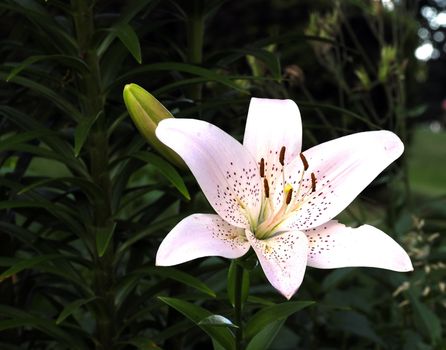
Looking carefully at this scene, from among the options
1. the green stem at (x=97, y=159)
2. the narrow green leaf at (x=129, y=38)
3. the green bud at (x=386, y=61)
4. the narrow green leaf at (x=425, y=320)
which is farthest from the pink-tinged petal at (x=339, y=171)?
the green bud at (x=386, y=61)

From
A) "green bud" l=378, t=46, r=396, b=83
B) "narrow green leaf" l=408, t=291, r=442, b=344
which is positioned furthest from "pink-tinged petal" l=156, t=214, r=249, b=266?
"green bud" l=378, t=46, r=396, b=83

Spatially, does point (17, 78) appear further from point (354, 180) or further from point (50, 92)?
point (354, 180)

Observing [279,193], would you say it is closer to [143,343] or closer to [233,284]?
[233,284]

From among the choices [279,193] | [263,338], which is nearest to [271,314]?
[263,338]

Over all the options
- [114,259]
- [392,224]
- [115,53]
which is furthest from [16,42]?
[392,224]

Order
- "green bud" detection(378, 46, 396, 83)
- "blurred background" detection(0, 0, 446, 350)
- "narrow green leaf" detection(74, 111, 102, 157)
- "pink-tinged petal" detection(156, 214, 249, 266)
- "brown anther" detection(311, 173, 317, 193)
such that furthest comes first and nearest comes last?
"green bud" detection(378, 46, 396, 83), "blurred background" detection(0, 0, 446, 350), "narrow green leaf" detection(74, 111, 102, 157), "brown anther" detection(311, 173, 317, 193), "pink-tinged petal" detection(156, 214, 249, 266)

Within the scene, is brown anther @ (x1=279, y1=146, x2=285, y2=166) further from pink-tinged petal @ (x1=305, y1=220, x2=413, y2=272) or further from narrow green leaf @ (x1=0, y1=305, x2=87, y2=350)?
narrow green leaf @ (x1=0, y1=305, x2=87, y2=350)

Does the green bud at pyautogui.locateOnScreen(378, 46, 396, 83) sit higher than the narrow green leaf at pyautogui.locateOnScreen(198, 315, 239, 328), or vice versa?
the narrow green leaf at pyautogui.locateOnScreen(198, 315, 239, 328)
